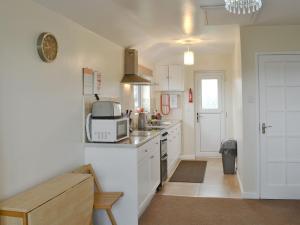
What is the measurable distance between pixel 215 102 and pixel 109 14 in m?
4.56

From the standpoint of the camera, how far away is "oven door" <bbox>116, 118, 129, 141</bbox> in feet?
12.1

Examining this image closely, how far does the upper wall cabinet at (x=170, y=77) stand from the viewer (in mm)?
7352

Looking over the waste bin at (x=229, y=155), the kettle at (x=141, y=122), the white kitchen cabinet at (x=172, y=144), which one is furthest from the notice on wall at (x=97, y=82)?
the waste bin at (x=229, y=155)

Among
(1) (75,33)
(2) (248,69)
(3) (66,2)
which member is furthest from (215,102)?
(3) (66,2)

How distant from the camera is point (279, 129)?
14.6ft

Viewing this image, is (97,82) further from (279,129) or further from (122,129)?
(279,129)

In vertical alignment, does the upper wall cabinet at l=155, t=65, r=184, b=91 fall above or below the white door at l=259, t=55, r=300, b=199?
above

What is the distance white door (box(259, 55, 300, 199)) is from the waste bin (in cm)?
135

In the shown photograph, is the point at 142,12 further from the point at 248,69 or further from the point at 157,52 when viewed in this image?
the point at 157,52

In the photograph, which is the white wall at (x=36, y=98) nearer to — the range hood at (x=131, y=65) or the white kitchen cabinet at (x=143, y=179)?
the white kitchen cabinet at (x=143, y=179)

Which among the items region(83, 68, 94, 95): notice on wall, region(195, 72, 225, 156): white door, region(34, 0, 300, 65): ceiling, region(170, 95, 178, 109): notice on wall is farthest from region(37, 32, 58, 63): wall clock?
region(195, 72, 225, 156): white door

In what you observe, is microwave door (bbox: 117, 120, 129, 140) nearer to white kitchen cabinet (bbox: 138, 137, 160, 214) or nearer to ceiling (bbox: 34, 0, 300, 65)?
white kitchen cabinet (bbox: 138, 137, 160, 214)

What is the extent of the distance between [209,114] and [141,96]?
1.93 meters

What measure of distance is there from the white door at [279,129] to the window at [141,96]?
2367 mm
